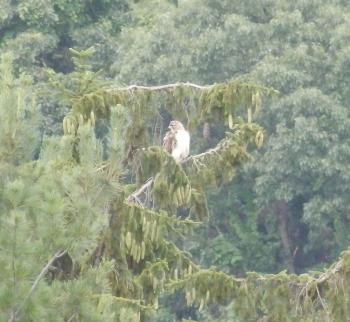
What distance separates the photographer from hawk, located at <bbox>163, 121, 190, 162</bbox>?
38.1 ft

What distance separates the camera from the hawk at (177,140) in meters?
11.6

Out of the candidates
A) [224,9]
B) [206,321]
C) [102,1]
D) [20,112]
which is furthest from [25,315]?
[102,1]

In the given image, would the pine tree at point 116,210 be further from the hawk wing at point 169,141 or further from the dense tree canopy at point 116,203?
the hawk wing at point 169,141

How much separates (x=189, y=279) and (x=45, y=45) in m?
A: 16.4

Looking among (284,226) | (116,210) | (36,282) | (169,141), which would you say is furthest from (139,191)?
(284,226)

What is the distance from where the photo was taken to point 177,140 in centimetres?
1178

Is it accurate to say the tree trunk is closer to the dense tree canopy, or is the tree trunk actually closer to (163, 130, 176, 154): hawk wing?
(163, 130, 176, 154): hawk wing

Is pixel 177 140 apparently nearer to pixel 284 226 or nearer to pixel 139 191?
pixel 139 191

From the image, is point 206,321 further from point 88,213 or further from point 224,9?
point 88,213

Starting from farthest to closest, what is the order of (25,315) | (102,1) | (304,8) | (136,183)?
(102,1), (304,8), (136,183), (25,315)

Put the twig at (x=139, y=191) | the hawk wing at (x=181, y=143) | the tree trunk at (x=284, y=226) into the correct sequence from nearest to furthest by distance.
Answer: the twig at (x=139, y=191) < the hawk wing at (x=181, y=143) < the tree trunk at (x=284, y=226)

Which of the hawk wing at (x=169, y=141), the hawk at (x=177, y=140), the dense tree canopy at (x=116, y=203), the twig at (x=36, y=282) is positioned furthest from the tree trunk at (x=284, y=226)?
the twig at (x=36, y=282)

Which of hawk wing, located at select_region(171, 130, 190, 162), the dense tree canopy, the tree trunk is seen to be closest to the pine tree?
the dense tree canopy

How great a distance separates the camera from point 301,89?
22766 millimetres
